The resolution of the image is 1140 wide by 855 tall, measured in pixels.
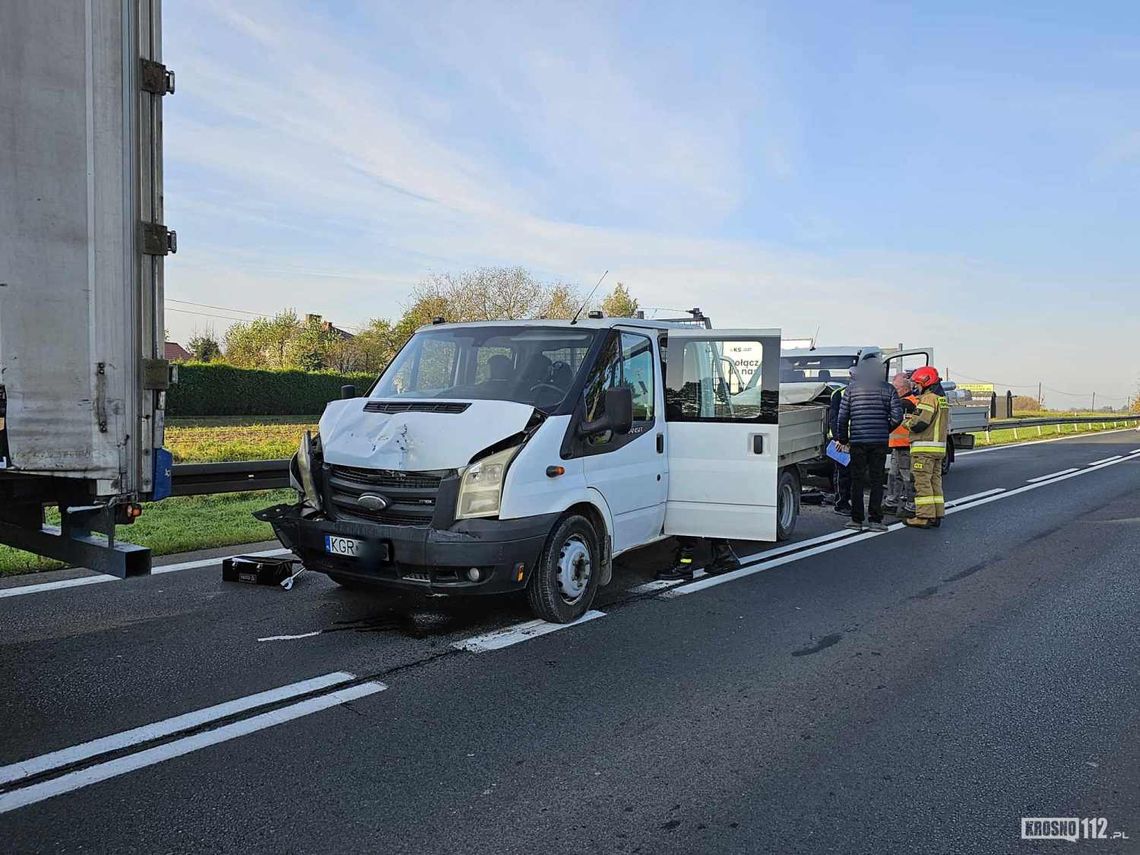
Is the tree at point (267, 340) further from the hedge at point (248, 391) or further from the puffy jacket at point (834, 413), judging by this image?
the puffy jacket at point (834, 413)

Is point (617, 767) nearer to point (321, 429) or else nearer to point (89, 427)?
point (89, 427)

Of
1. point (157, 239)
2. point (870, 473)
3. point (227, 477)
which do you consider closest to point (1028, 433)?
point (870, 473)

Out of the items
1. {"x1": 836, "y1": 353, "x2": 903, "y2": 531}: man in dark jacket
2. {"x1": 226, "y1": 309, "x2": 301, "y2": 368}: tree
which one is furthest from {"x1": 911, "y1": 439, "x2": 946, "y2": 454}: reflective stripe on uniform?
{"x1": 226, "y1": 309, "x2": 301, "y2": 368}: tree

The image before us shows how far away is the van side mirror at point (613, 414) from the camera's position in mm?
5348

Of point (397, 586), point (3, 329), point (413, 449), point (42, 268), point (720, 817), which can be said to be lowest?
point (720, 817)

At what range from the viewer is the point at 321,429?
5.66 m

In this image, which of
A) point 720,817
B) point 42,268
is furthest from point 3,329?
point 720,817

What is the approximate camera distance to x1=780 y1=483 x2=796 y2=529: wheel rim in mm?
8625

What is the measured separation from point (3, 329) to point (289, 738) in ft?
7.09

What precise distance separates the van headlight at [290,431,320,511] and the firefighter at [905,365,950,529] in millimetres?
7195

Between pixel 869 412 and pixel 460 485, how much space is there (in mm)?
5999

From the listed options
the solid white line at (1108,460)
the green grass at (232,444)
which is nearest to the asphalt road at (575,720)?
the green grass at (232,444)

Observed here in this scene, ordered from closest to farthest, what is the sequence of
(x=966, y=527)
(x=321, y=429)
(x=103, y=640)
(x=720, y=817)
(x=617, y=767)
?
(x=720, y=817)
(x=617, y=767)
(x=103, y=640)
(x=321, y=429)
(x=966, y=527)

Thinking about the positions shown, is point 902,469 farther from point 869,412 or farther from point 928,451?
point 869,412
